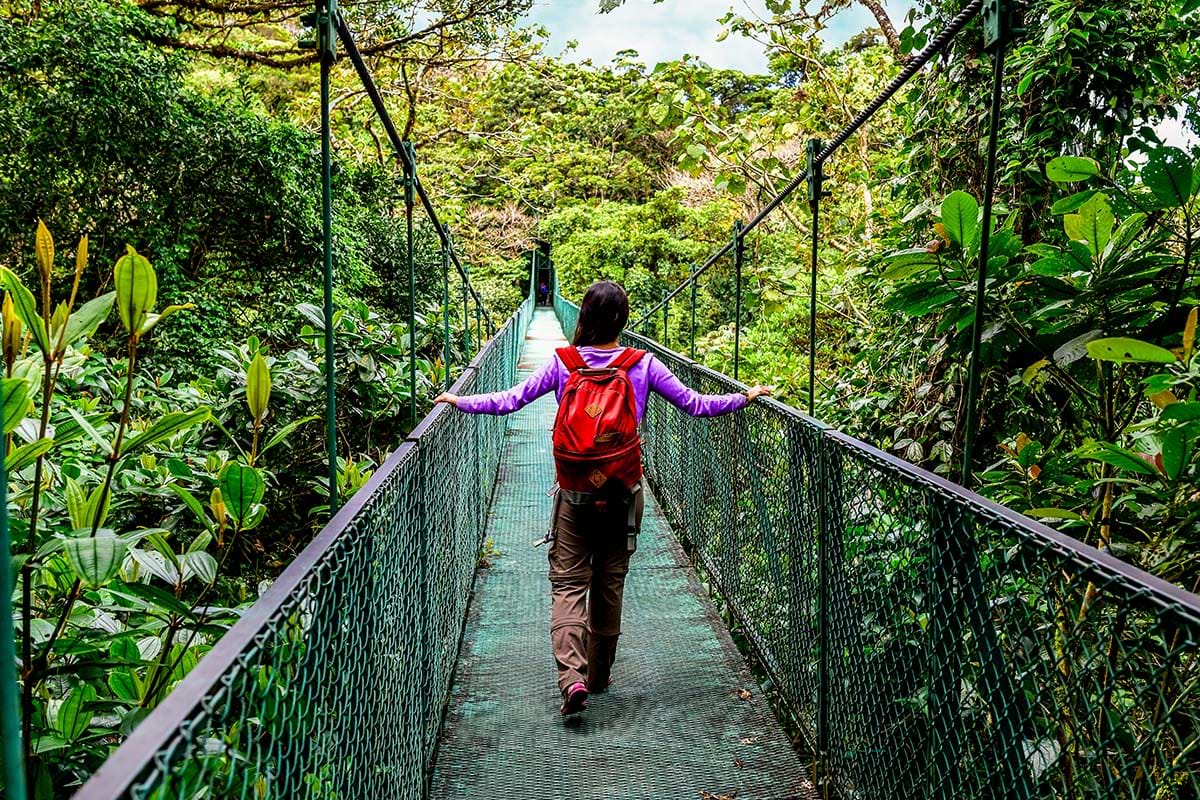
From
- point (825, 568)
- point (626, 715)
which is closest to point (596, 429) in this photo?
point (825, 568)

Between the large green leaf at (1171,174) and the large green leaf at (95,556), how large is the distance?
1508 millimetres

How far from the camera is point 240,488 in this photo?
121 cm

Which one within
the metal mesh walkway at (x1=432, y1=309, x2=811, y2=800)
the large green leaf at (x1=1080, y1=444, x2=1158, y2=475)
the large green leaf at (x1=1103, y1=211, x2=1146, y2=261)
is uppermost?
the large green leaf at (x1=1103, y1=211, x2=1146, y2=261)

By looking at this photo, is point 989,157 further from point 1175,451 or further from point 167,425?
point 167,425

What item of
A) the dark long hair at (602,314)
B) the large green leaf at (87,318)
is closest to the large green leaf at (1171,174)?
the dark long hair at (602,314)

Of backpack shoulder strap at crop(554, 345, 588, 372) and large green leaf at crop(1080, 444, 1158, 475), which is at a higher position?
backpack shoulder strap at crop(554, 345, 588, 372)

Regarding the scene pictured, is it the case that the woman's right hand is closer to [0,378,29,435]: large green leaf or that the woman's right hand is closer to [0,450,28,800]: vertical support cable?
[0,378,29,435]: large green leaf

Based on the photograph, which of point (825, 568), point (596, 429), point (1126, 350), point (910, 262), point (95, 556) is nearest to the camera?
point (95, 556)

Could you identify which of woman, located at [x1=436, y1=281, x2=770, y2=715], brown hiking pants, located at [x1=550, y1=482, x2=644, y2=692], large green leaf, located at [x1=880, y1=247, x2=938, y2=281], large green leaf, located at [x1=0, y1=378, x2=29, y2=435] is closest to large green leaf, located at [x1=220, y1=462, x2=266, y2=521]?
large green leaf, located at [x1=0, y1=378, x2=29, y2=435]

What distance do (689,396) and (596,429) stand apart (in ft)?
1.10

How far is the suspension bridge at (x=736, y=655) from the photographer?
2.90ft

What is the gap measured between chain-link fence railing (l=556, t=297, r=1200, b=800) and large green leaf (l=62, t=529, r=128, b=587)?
1049 millimetres

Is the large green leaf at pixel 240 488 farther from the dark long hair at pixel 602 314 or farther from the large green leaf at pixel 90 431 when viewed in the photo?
the dark long hair at pixel 602 314

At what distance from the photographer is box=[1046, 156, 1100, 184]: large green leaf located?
1.42 metres
